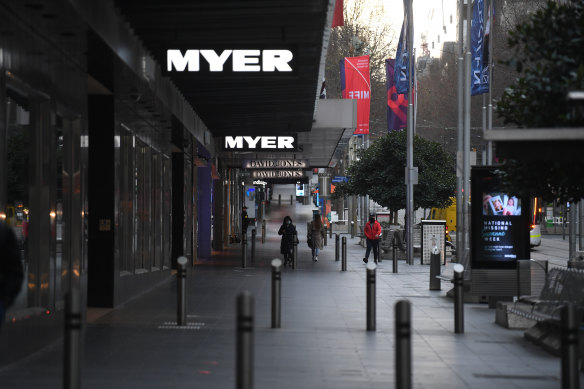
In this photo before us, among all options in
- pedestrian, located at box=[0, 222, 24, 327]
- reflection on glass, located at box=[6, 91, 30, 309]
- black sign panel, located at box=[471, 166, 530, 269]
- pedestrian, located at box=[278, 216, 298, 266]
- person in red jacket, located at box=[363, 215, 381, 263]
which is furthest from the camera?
person in red jacket, located at box=[363, 215, 381, 263]

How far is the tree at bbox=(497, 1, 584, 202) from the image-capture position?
9.41 meters

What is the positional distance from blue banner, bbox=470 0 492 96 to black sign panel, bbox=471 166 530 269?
1317 cm

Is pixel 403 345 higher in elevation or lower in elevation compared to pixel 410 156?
lower

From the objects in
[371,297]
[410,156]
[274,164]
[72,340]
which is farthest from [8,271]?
[274,164]

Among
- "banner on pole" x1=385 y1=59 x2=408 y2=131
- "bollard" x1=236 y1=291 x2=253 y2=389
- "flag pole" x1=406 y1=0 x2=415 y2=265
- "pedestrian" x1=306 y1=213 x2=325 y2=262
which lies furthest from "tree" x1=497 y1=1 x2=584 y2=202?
"banner on pole" x1=385 y1=59 x2=408 y2=131

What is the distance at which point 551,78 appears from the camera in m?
9.55

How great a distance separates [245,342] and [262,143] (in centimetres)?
2081

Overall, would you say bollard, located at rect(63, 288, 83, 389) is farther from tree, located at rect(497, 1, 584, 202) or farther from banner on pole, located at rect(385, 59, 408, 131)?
banner on pole, located at rect(385, 59, 408, 131)

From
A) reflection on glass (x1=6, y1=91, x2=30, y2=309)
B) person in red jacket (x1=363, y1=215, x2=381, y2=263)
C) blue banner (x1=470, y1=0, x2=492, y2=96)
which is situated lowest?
person in red jacket (x1=363, y1=215, x2=381, y2=263)

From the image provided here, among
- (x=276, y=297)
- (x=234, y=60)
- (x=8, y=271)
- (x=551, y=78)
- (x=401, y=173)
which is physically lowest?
(x=276, y=297)

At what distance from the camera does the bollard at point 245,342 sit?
21.2ft

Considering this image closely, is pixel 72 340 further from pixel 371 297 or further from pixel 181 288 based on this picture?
pixel 371 297

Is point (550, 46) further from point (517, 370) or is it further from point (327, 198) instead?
point (327, 198)

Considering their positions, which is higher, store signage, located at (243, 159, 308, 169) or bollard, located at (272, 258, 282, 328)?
store signage, located at (243, 159, 308, 169)
